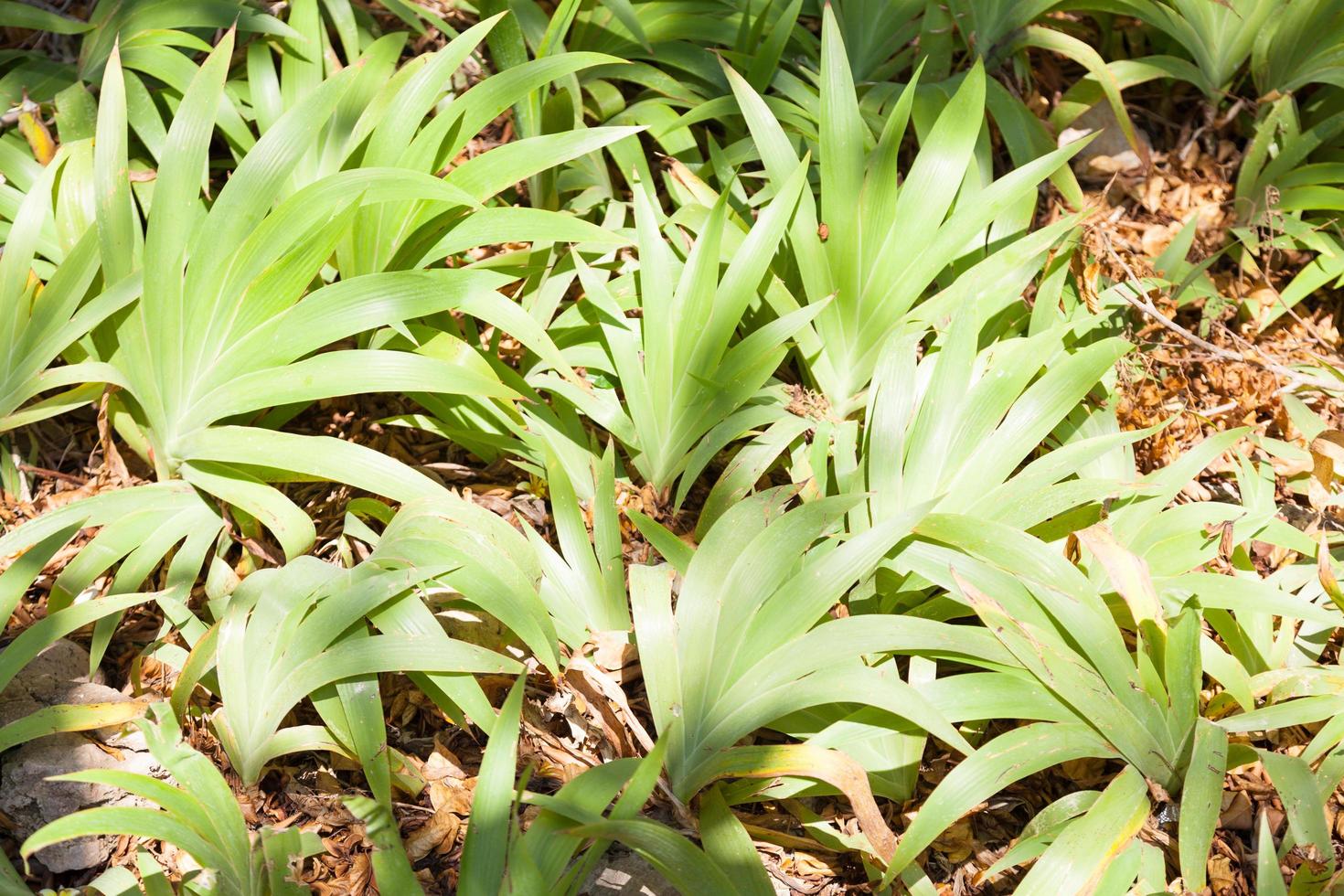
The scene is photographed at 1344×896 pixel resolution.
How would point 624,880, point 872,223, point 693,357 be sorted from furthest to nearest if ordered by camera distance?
point 872,223 < point 693,357 < point 624,880

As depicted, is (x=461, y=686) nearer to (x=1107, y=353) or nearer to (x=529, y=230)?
(x=529, y=230)

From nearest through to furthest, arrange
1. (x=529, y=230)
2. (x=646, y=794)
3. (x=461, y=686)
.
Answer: (x=646, y=794) < (x=461, y=686) < (x=529, y=230)

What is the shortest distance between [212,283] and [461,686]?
0.78 meters

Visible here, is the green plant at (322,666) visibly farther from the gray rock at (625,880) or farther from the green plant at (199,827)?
the gray rock at (625,880)

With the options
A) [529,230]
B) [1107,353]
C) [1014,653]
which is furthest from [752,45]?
[1014,653]

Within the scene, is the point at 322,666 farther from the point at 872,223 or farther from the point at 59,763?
the point at 872,223

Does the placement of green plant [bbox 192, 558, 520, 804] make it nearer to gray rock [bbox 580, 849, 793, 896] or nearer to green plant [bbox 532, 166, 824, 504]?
gray rock [bbox 580, 849, 793, 896]

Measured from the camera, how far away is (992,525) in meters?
1.58

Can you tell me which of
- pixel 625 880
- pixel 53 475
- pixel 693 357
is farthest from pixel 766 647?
pixel 53 475

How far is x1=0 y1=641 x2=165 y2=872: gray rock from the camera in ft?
4.75

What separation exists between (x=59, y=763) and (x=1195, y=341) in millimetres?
1998

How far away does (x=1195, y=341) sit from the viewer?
1.93 meters

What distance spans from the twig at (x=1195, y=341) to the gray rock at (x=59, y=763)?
6.06ft

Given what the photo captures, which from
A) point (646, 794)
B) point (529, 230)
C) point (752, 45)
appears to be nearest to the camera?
point (646, 794)
